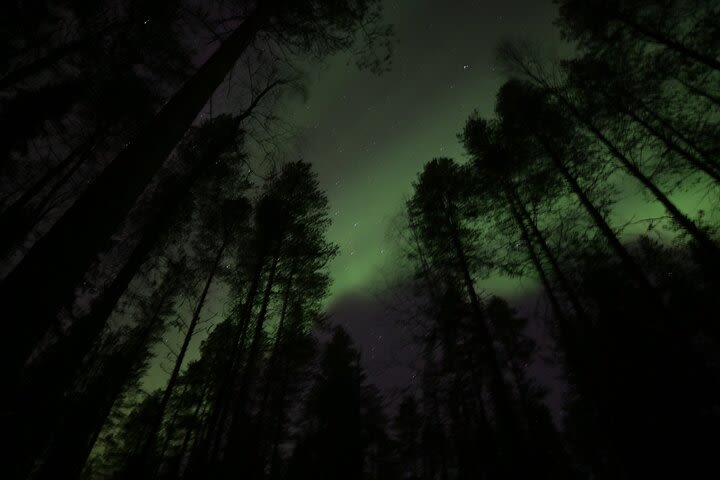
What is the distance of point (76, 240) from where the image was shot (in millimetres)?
2191

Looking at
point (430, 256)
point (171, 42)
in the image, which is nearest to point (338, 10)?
point (171, 42)

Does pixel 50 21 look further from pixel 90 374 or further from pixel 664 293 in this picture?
pixel 664 293

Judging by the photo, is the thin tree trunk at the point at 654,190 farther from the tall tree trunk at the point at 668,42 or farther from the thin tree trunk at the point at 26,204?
the thin tree trunk at the point at 26,204

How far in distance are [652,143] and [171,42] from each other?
586 inches

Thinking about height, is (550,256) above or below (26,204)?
below

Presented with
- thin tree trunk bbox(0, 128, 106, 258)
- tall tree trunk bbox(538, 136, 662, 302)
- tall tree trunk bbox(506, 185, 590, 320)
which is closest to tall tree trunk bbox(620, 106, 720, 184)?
tall tree trunk bbox(538, 136, 662, 302)

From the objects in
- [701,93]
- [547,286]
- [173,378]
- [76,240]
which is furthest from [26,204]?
[701,93]

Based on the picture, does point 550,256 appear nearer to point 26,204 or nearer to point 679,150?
point 679,150

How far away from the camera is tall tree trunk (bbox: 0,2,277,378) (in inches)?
73.6

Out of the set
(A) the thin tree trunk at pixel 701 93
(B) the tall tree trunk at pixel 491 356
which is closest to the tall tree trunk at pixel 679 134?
(A) the thin tree trunk at pixel 701 93

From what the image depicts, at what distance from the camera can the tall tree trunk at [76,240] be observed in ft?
6.14

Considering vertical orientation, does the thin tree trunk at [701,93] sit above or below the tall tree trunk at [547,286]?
above

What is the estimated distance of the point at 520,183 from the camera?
37.9 ft

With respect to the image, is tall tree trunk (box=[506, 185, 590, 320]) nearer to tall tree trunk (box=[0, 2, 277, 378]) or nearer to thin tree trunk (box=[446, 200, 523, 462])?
thin tree trunk (box=[446, 200, 523, 462])
